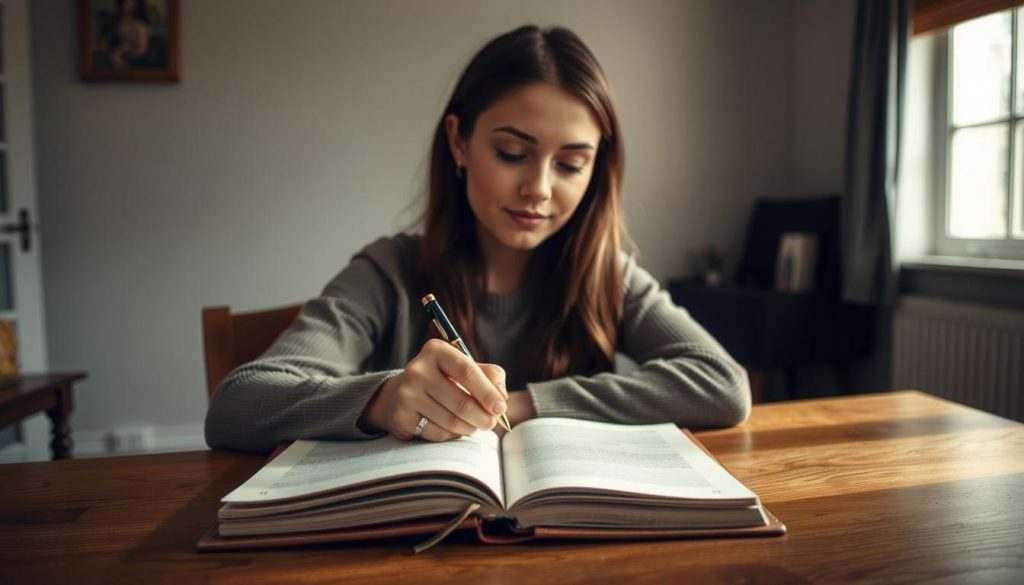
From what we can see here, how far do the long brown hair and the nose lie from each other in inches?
5.6

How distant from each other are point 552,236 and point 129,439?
2.51 m

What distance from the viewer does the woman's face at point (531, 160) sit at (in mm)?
1110

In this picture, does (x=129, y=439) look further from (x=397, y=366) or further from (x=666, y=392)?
(x=666, y=392)

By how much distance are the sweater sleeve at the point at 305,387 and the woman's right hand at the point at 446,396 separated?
0.08 metres

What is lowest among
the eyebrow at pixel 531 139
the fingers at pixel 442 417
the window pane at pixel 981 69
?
the fingers at pixel 442 417

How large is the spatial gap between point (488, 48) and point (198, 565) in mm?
932

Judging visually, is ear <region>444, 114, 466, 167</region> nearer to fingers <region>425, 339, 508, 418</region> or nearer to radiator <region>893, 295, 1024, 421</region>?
fingers <region>425, 339, 508, 418</region>

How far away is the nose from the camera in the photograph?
1.11 m

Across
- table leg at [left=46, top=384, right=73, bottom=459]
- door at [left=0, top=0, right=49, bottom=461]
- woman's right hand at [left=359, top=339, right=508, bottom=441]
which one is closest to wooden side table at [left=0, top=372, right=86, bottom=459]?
table leg at [left=46, top=384, right=73, bottom=459]

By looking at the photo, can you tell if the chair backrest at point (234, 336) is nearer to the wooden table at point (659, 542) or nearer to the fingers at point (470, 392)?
the wooden table at point (659, 542)

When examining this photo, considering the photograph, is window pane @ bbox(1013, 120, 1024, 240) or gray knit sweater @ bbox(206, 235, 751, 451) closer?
gray knit sweater @ bbox(206, 235, 751, 451)

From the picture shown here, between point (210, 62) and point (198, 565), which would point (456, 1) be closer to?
point (210, 62)

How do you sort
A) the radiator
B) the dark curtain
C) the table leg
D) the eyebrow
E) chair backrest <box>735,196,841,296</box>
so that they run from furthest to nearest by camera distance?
chair backrest <box>735,196,841,296</box> → the dark curtain → the table leg → the radiator → the eyebrow

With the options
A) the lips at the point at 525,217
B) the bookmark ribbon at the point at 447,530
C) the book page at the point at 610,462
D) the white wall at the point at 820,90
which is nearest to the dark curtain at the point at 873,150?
the white wall at the point at 820,90
